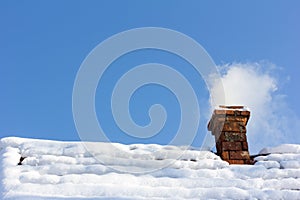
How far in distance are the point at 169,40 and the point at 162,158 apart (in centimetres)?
206

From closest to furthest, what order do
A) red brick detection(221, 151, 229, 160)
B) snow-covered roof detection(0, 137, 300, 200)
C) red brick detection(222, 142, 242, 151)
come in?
1. snow-covered roof detection(0, 137, 300, 200)
2. red brick detection(221, 151, 229, 160)
3. red brick detection(222, 142, 242, 151)

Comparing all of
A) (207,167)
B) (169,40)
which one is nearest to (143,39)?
(169,40)

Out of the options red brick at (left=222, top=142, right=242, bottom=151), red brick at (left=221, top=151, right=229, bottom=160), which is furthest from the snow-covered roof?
red brick at (left=222, top=142, right=242, bottom=151)

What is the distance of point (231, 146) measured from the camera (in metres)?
4.66

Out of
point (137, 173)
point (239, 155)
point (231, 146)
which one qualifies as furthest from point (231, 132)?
point (137, 173)

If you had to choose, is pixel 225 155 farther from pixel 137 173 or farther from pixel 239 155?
pixel 137 173

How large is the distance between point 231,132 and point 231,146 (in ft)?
0.55

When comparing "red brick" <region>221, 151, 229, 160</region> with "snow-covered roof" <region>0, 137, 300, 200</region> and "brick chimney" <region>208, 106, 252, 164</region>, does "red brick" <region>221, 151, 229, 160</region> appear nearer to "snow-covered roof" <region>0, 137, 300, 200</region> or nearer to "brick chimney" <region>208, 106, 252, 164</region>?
"brick chimney" <region>208, 106, 252, 164</region>

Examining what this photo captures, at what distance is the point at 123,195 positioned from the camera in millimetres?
3621

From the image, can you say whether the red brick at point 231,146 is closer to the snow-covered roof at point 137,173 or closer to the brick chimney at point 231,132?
the brick chimney at point 231,132

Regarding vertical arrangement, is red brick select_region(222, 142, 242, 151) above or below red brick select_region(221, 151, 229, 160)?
above

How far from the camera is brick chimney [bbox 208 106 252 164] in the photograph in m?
4.57

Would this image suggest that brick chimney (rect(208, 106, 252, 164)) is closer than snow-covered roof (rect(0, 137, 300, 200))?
No

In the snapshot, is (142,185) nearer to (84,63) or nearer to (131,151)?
(131,151)
